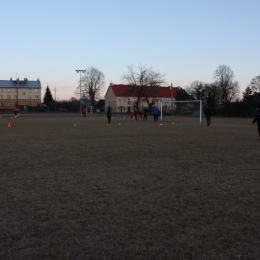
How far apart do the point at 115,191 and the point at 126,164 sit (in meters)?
3.01

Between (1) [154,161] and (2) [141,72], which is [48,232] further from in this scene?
(2) [141,72]

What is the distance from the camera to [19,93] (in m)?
118

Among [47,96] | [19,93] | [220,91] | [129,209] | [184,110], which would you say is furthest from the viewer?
[47,96]

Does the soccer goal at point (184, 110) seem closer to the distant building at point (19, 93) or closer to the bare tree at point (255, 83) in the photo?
the bare tree at point (255, 83)

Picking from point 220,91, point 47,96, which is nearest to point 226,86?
point 220,91

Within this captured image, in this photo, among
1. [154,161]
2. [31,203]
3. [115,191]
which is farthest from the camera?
[154,161]

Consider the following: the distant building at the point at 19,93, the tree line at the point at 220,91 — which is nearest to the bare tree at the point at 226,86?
the tree line at the point at 220,91

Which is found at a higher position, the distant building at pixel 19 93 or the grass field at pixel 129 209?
the distant building at pixel 19 93

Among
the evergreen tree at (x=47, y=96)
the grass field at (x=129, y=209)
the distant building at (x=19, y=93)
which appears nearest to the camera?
the grass field at (x=129, y=209)

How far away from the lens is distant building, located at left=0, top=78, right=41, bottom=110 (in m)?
118

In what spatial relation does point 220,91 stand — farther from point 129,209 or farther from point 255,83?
point 129,209

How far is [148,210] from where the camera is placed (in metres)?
5.38

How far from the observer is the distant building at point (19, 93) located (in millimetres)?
117562

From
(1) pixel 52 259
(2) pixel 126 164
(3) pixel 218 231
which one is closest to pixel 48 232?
(1) pixel 52 259
